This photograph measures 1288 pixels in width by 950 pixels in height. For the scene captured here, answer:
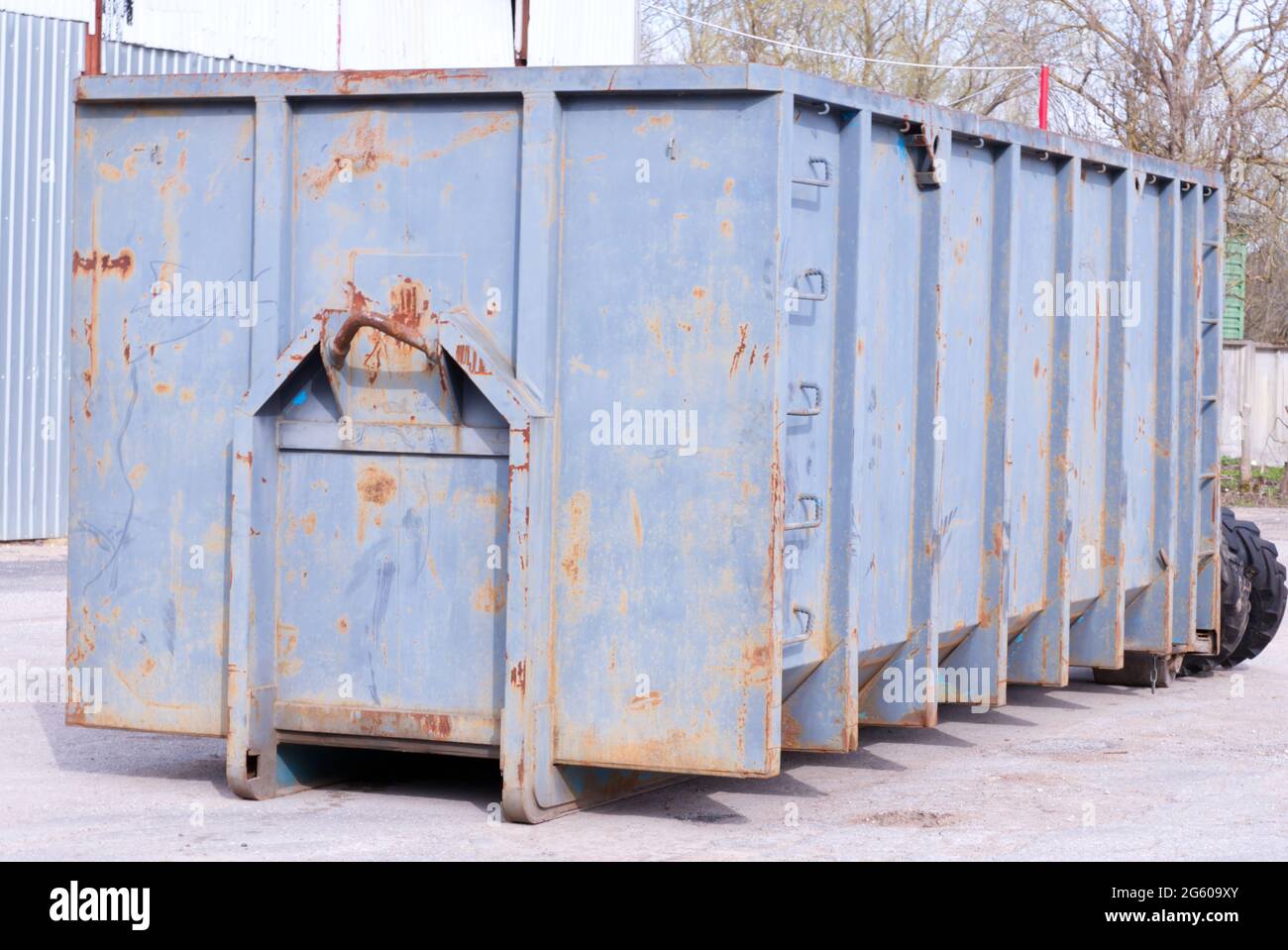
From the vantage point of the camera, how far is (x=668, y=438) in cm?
638

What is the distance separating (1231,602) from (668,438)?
5658 millimetres

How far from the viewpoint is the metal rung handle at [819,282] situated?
6.57 meters

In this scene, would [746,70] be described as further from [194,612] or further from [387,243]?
[194,612]

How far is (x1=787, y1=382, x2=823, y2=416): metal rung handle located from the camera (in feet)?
21.3

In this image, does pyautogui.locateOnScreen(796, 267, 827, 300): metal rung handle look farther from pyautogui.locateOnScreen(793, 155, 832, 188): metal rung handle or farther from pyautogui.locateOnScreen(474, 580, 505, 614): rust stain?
pyautogui.locateOnScreen(474, 580, 505, 614): rust stain

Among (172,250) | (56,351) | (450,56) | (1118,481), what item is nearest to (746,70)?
(172,250)

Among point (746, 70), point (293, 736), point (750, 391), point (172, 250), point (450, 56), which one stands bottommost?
point (293, 736)

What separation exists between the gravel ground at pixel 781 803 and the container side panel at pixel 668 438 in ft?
1.56

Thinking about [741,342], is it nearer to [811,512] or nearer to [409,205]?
[811,512]

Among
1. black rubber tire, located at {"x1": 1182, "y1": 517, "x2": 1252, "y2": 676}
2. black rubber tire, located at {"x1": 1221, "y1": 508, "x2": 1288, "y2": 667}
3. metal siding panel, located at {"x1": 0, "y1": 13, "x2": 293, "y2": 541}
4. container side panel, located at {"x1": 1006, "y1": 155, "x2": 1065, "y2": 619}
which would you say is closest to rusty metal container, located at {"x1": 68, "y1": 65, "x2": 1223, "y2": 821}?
container side panel, located at {"x1": 1006, "y1": 155, "x2": 1065, "y2": 619}

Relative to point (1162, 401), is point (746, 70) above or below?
above

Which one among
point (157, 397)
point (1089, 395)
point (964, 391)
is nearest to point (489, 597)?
point (157, 397)

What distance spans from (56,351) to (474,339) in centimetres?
1405

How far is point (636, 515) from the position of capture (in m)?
6.41
